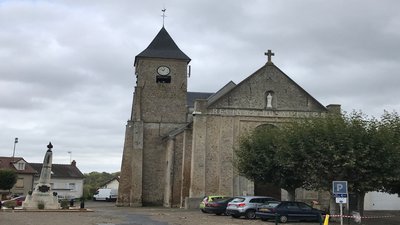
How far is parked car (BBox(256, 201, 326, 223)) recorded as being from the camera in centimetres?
2311

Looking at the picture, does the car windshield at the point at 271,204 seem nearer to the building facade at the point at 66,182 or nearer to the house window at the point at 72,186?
the building facade at the point at 66,182

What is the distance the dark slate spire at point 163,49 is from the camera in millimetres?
47312

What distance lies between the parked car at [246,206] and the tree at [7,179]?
36128 mm

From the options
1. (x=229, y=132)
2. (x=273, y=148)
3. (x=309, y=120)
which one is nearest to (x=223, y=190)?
(x=229, y=132)

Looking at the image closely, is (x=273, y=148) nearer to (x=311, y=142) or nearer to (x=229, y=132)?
(x=311, y=142)

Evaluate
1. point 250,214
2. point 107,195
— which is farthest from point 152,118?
point 107,195

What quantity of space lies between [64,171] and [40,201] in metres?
41.7

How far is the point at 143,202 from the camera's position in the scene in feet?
144

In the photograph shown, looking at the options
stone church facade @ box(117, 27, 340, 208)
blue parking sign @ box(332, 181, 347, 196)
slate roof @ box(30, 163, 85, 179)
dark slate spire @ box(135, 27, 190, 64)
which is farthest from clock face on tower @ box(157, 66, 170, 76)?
blue parking sign @ box(332, 181, 347, 196)

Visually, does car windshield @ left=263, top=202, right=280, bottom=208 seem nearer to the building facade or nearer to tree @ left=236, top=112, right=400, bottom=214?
tree @ left=236, top=112, right=400, bottom=214

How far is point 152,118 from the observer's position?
4600cm

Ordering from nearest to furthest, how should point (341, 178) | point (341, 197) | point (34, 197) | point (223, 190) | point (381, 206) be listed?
point (341, 197)
point (341, 178)
point (34, 197)
point (223, 190)
point (381, 206)

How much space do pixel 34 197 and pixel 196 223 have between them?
14.6 metres

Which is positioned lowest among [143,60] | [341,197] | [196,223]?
[196,223]
